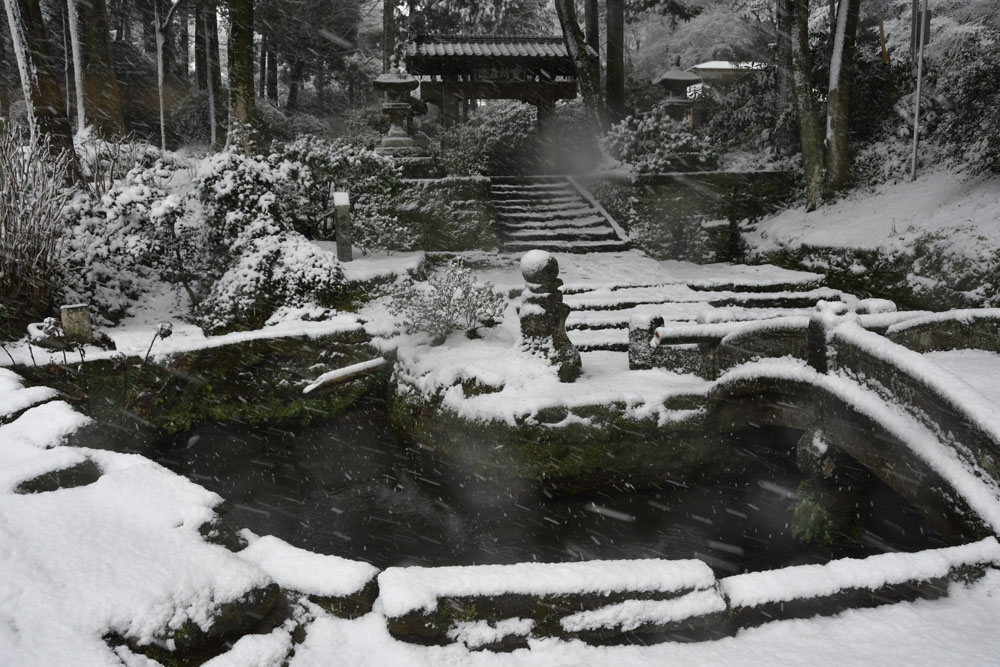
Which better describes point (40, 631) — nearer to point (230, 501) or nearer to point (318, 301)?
point (230, 501)

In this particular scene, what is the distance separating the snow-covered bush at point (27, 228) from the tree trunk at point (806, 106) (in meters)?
11.7

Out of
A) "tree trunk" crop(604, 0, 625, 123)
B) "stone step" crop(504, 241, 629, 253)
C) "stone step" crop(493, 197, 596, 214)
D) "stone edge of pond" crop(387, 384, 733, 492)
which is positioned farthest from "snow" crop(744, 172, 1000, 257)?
"tree trunk" crop(604, 0, 625, 123)

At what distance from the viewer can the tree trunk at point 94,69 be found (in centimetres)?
1307

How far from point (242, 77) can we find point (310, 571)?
10274mm

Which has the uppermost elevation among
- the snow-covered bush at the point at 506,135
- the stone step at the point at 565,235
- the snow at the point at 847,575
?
the snow-covered bush at the point at 506,135

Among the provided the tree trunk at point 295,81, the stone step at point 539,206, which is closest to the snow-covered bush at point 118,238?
the stone step at point 539,206

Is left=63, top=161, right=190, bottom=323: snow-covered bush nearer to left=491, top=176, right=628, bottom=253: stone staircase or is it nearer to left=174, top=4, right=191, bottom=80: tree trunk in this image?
left=491, top=176, right=628, bottom=253: stone staircase

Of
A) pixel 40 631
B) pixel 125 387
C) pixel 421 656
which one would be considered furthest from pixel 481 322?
pixel 40 631

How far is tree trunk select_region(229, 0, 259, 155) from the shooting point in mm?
10766

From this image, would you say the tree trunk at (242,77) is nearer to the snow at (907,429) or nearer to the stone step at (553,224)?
the stone step at (553,224)

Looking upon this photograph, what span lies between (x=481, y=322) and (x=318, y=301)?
2.25m

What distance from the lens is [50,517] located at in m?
2.75

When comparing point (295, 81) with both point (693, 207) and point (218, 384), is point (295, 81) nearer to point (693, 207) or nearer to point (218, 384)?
point (693, 207)

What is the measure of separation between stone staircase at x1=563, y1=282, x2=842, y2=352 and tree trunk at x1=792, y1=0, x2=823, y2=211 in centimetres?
339
